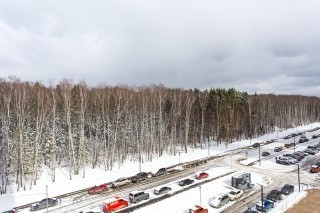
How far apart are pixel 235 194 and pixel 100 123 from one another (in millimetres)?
37655

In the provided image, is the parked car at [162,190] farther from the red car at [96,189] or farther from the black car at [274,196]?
the black car at [274,196]

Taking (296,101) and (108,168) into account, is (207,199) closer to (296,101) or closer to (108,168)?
(108,168)

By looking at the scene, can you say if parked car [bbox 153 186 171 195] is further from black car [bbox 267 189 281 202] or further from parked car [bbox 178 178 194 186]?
black car [bbox 267 189 281 202]

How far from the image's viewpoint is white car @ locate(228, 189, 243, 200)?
1451 inches

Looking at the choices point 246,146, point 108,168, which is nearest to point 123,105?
point 108,168

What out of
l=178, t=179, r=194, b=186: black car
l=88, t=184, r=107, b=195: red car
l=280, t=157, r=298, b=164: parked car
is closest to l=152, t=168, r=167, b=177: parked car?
l=178, t=179, r=194, b=186: black car

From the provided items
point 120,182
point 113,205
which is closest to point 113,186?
point 120,182

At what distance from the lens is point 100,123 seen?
62.7 metres

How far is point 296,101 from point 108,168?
12804cm

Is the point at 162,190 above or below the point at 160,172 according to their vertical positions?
above

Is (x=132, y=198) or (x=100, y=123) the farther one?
(x=100, y=123)

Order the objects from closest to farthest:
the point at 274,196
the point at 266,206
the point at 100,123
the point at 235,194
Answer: the point at 266,206, the point at 274,196, the point at 235,194, the point at 100,123

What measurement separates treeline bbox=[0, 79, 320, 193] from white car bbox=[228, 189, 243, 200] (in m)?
26.5

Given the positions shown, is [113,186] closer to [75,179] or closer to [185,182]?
[75,179]
